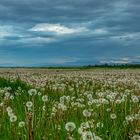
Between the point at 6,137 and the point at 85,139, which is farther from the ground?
the point at 85,139

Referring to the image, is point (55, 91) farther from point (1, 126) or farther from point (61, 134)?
point (61, 134)

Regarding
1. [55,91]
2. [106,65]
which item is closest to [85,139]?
[55,91]

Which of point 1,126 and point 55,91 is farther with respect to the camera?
point 55,91

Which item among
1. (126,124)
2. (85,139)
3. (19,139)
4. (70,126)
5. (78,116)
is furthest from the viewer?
(78,116)

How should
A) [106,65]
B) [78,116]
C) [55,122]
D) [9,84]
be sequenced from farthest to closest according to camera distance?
1. [106,65]
2. [9,84]
3. [78,116]
4. [55,122]

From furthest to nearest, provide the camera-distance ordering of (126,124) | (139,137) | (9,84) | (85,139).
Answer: (9,84)
(126,124)
(139,137)
(85,139)

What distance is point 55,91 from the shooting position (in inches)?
567

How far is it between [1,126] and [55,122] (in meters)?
0.94

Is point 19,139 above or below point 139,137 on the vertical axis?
below

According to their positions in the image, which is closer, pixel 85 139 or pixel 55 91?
pixel 85 139

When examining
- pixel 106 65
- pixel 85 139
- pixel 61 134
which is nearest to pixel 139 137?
pixel 85 139

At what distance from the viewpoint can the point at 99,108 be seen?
27.2ft

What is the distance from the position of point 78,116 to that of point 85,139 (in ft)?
14.8

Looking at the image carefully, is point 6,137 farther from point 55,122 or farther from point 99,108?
point 99,108
